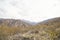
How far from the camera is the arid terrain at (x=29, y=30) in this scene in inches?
67.3

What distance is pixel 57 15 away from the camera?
1889 millimetres

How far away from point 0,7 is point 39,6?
0.45m

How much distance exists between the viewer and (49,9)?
74.8 inches

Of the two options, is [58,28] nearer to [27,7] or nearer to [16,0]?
[27,7]

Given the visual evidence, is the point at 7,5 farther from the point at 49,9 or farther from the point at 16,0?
the point at 49,9

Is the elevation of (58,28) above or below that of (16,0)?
below

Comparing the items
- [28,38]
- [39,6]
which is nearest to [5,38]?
[28,38]

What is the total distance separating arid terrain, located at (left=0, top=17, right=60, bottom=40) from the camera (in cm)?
171

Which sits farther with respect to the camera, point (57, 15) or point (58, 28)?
point (57, 15)

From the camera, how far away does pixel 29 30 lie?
1.75m

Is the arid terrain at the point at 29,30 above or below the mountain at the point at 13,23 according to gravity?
below

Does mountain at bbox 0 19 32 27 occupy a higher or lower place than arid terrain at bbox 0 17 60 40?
higher

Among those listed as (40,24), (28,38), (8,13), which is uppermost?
(8,13)

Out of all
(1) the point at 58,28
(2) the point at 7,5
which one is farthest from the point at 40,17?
(2) the point at 7,5
